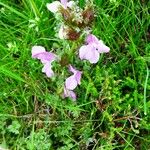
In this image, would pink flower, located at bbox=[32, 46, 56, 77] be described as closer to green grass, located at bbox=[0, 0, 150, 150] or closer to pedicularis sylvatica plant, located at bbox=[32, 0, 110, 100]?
pedicularis sylvatica plant, located at bbox=[32, 0, 110, 100]

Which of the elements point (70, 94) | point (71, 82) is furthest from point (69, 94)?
point (71, 82)

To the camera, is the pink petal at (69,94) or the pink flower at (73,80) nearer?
the pink flower at (73,80)

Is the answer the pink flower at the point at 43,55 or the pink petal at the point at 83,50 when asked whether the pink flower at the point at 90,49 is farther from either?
the pink flower at the point at 43,55

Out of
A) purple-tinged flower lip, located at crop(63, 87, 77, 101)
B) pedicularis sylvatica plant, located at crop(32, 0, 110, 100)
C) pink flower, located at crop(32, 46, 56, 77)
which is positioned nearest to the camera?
pedicularis sylvatica plant, located at crop(32, 0, 110, 100)

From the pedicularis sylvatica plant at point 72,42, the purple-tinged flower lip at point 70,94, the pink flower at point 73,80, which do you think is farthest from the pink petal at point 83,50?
the purple-tinged flower lip at point 70,94

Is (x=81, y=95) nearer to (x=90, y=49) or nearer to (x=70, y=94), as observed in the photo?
(x=70, y=94)

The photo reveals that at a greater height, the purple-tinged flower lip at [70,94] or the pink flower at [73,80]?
the pink flower at [73,80]

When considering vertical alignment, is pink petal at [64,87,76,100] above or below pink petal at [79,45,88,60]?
below

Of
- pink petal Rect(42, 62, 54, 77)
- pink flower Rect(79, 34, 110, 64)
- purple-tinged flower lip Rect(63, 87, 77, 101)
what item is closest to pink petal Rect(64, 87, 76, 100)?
purple-tinged flower lip Rect(63, 87, 77, 101)
